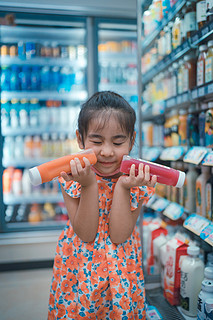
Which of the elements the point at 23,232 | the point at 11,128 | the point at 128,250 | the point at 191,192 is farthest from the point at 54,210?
the point at 128,250

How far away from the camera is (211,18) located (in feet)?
4.41

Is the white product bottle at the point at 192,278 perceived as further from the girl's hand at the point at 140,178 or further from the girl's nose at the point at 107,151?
the girl's nose at the point at 107,151

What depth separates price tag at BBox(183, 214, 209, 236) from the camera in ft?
4.53

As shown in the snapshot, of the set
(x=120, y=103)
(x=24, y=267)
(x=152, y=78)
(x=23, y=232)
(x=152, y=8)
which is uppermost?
(x=152, y=8)

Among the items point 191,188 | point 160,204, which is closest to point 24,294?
point 160,204

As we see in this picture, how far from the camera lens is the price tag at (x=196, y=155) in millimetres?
1388

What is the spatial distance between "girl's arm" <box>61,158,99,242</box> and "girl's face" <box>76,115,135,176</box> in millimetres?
90

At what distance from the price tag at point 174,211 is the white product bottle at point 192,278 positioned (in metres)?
0.28

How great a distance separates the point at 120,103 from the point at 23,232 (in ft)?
6.46

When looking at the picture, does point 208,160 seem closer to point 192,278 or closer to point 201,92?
point 201,92

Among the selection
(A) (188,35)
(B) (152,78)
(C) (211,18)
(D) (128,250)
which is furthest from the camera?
(B) (152,78)

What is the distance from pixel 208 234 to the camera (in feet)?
4.12

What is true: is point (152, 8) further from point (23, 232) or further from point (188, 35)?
point (23, 232)

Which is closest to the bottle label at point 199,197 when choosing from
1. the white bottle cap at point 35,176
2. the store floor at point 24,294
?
the white bottle cap at point 35,176
